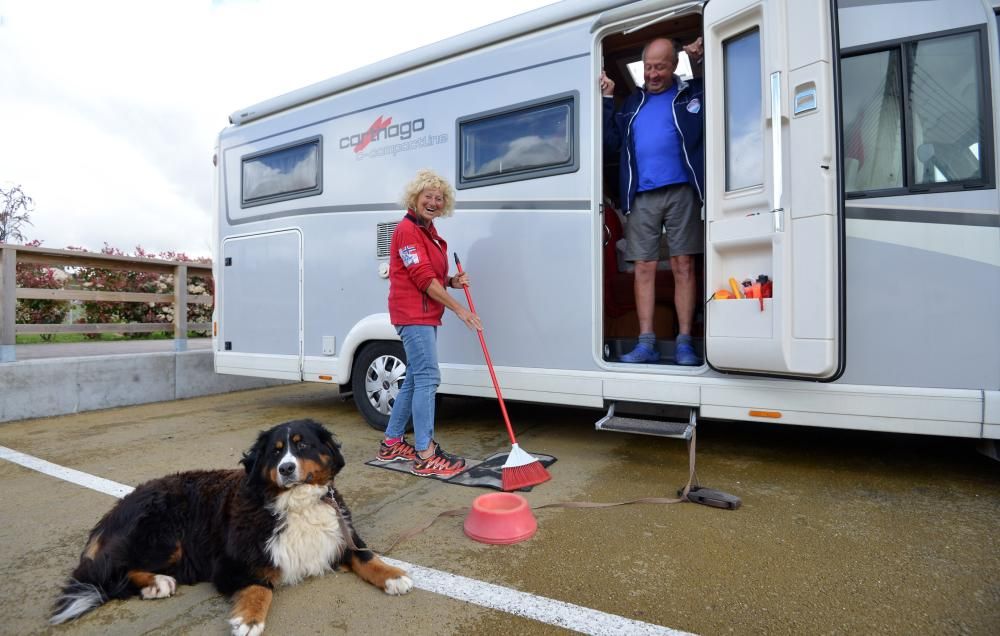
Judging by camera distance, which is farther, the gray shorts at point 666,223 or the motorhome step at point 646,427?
the gray shorts at point 666,223

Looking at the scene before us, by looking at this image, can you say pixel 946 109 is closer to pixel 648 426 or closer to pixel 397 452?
pixel 648 426

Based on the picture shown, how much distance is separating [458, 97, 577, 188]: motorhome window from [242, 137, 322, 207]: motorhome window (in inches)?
61.3

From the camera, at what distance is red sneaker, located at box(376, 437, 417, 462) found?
3.66 metres

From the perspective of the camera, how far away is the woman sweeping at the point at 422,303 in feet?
11.1

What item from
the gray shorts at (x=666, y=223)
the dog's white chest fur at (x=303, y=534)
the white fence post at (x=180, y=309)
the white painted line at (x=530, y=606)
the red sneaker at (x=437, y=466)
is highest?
the gray shorts at (x=666, y=223)

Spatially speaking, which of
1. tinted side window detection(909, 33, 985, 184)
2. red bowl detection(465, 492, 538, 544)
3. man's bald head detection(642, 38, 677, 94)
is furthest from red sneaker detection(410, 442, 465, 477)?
tinted side window detection(909, 33, 985, 184)

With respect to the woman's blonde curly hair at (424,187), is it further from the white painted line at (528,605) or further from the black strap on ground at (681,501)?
the white painted line at (528,605)

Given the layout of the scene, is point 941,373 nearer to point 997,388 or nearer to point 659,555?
point 997,388

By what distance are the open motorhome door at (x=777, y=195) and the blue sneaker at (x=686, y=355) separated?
0.99ft

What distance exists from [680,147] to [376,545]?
2.94 m

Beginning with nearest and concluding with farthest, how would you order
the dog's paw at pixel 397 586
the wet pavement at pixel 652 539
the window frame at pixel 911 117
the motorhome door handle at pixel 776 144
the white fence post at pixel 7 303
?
1. the wet pavement at pixel 652 539
2. the dog's paw at pixel 397 586
3. the window frame at pixel 911 117
4. the motorhome door handle at pixel 776 144
5. the white fence post at pixel 7 303

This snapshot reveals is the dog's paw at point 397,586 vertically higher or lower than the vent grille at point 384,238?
lower

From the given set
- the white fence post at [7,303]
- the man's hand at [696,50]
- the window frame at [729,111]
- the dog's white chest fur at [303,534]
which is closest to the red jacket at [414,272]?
the dog's white chest fur at [303,534]

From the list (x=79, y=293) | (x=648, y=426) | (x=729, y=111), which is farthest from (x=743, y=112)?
(x=79, y=293)
